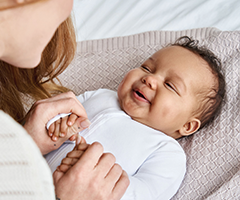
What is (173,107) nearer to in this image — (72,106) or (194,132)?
(194,132)

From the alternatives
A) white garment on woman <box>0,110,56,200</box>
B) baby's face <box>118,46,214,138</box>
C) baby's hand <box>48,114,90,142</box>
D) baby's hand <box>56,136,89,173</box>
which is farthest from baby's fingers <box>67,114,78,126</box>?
white garment on woman <box>0,110,56,200</box>

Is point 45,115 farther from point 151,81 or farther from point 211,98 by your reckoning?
point 211,98

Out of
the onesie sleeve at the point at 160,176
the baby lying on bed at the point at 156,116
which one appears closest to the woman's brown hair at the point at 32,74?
the baby lying on bed at the point at 156,116

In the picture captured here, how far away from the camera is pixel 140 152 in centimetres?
107

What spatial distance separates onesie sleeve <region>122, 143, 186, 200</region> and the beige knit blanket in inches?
2.6

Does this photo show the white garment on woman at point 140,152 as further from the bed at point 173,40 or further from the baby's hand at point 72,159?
the baby's hand at point 72,159

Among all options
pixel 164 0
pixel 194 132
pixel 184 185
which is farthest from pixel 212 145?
pixel 164 0

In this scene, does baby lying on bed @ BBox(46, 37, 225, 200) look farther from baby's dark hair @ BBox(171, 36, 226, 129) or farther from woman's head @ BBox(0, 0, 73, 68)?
woman's head @ BBox(0, 0, 73, 68)

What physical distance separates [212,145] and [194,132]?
0.11 metres

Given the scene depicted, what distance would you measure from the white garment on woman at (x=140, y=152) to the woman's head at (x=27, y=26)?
0.50 metres

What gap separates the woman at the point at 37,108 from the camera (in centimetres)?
44

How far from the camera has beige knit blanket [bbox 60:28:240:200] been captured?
1088 millimetres

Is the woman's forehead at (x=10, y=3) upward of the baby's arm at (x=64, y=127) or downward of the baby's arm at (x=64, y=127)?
upward

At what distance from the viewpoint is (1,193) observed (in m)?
0.43
